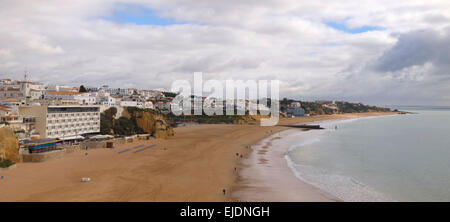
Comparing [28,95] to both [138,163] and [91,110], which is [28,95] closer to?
[91,110]

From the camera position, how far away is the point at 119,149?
A: 29.6 m

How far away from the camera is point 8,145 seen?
66.9 ft

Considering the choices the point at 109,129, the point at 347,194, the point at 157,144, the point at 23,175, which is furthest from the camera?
the point at 109,129

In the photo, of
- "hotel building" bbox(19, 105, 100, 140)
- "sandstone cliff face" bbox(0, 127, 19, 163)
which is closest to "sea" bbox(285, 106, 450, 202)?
"sandstone cliff face" bbox(0, 127, 19, 163)

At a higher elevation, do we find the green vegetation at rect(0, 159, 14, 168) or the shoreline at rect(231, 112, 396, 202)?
the green vegetation at rect(0, 159, 14, 168)

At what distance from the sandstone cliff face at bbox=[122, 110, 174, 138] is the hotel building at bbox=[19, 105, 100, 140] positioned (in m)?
5.79

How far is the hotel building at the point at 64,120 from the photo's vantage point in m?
29.0

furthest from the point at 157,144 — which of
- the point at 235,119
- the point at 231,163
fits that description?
the point at 235,119

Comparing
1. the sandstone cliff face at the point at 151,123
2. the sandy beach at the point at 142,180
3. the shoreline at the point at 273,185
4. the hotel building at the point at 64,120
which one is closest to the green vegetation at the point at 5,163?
the sandy beach at the point at 142,180

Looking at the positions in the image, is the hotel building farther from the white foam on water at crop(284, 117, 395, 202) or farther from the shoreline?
the white foam on water at crop(284, 117, 395, 202)

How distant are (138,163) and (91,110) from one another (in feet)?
55.2

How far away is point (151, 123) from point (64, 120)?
37.3 ft

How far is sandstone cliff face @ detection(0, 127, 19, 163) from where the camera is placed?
19.8 m

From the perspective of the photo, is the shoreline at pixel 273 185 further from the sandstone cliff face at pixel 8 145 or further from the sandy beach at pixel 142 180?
the sandstone cliff face at pixel 8 145
